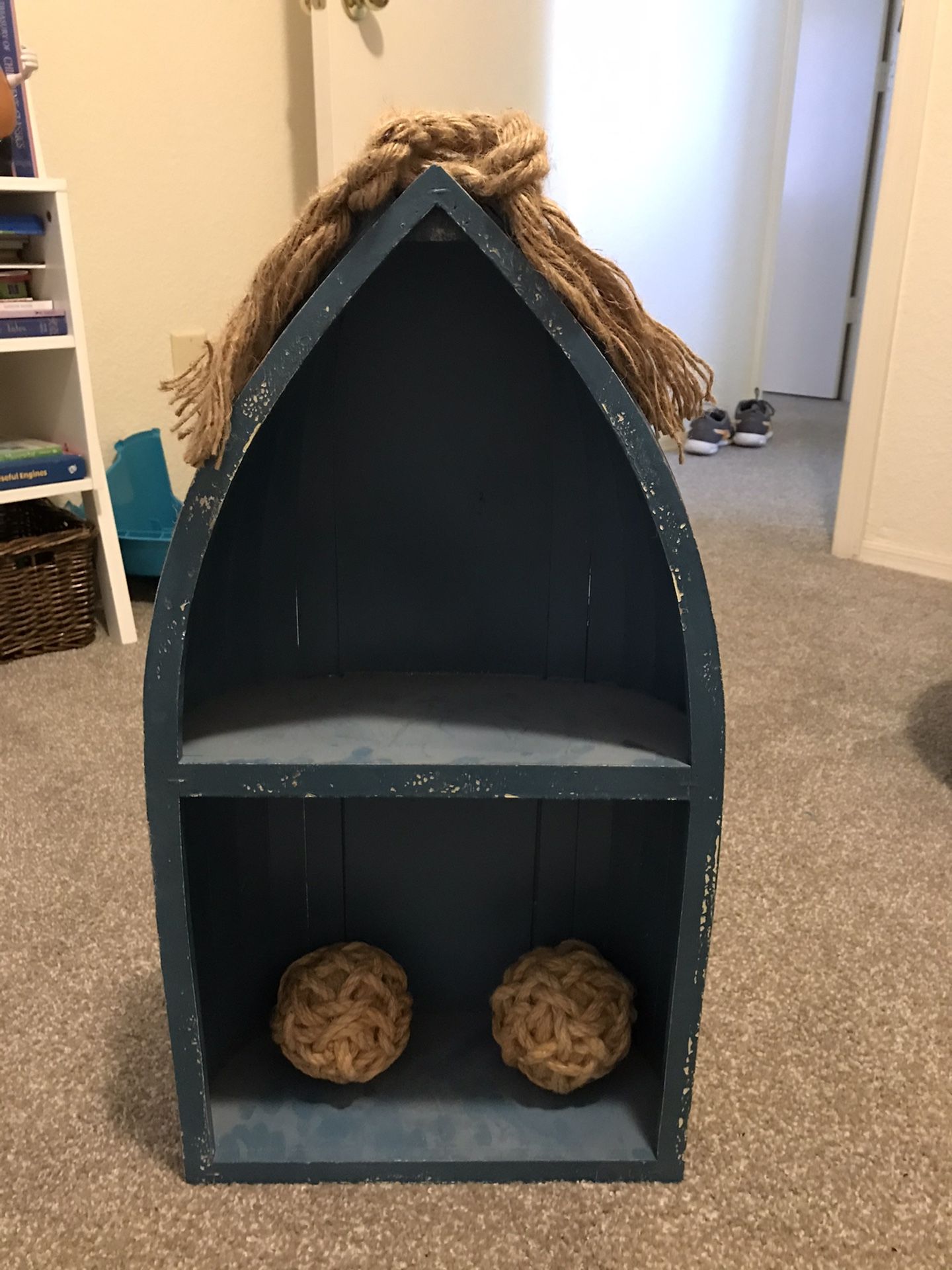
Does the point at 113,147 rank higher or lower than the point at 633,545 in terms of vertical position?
higher

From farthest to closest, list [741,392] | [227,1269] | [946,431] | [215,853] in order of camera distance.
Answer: [741,392]
[946,431]
[215,853]
[227,1269]

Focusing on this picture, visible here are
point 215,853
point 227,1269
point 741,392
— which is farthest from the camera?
point 741,392

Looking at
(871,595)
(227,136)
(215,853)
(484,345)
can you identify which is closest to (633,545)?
(484,345)

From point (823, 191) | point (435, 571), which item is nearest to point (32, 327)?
point (435, 571)

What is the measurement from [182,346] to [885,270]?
1.27 m

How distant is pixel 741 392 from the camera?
10.9 feet

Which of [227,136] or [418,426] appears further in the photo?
[227,136]

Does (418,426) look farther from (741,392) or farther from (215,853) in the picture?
(741,392)

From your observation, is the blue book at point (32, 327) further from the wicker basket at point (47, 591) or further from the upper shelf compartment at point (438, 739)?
the upper shelf compartment at point (438, 739)

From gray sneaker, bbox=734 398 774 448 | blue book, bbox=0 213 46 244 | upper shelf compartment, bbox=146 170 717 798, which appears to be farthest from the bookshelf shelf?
gray sneaker, bbox=734 398 774 448

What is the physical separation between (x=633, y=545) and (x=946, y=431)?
1.41 metres

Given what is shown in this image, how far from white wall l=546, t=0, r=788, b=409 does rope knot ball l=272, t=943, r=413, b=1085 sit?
2015mm

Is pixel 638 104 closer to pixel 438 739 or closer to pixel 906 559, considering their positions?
pixel 906 559

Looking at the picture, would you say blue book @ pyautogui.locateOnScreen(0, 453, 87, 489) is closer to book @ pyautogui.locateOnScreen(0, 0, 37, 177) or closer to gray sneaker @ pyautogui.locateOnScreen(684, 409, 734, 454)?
book @ pyautogui.locateOnScreen(0, 0, 37, 177)
